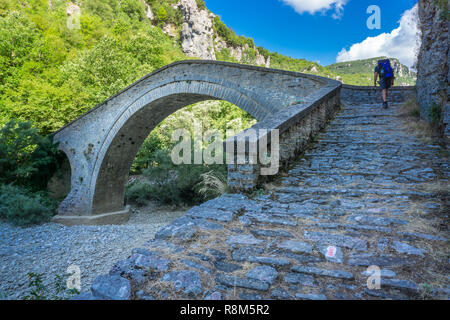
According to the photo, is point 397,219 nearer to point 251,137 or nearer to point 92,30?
point 251,137

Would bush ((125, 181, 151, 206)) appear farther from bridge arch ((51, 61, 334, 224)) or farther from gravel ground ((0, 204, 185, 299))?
gravel ground ((0, 204, 185, 299))

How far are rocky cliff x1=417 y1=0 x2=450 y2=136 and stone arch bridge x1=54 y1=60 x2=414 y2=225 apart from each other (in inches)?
73.1

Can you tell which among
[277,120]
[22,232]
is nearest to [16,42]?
Answer: [22,232]

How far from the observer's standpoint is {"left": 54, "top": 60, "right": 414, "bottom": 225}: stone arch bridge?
4.77 metres

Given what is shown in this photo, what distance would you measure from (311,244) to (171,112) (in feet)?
31.1

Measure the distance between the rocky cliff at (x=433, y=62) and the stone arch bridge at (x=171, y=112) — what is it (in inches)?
73.1

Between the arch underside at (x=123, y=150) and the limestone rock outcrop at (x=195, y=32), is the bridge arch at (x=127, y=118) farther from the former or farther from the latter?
the limestone rock outcrop at (x=195, y=32)

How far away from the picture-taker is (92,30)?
27594 millimetres

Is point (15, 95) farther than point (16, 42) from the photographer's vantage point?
No

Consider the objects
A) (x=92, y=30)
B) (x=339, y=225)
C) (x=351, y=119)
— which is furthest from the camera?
(x=92, y=30)

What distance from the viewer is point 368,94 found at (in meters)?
9.95

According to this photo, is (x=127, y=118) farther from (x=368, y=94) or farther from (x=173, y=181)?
(x=368, y=94)

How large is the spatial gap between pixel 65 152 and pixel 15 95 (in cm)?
499
